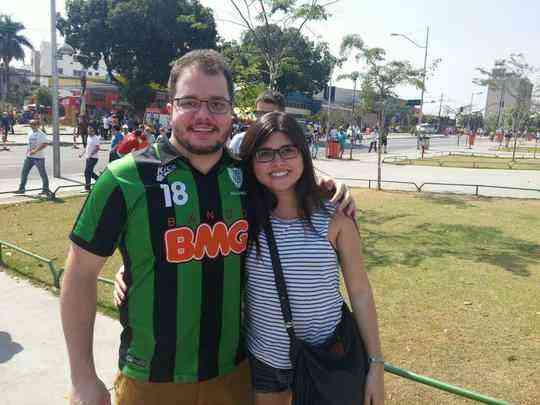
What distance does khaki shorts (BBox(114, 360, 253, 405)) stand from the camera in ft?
6.43

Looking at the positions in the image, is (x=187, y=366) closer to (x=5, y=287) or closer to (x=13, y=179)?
(x=5, y=287)

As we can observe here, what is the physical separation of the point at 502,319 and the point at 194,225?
14.7 feet

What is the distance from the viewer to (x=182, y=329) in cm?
195

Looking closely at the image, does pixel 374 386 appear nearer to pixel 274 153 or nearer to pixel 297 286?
pixel 297 286

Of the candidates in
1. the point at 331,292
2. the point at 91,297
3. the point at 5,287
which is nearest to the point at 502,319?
the point at 331,292

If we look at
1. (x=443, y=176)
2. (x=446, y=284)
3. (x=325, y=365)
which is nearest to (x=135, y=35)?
(x=443, y=176)

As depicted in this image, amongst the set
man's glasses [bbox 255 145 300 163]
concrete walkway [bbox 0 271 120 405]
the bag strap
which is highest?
man's glasses [bbox 255 145 300 163]

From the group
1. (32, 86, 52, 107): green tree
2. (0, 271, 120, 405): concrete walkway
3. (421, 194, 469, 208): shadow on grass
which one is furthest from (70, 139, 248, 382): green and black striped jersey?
(32, 86, 52, 107): green tree

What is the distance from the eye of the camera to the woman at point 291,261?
80.4 inches

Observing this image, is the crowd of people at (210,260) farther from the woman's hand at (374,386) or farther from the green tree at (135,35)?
the green tree at (135,35)

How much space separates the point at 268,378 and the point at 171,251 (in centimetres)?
76

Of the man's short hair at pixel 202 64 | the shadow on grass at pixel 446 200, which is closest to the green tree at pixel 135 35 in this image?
the shadow on grass at pixel 446 200

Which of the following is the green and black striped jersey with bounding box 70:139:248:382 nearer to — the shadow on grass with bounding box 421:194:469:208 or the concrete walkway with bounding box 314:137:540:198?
the shadow on grass with bounding box 421:194:469:208

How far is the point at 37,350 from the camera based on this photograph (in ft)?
13.9
